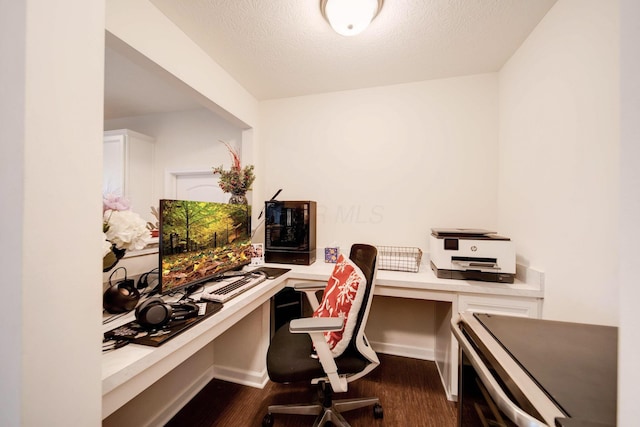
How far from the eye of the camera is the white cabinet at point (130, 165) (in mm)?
2588

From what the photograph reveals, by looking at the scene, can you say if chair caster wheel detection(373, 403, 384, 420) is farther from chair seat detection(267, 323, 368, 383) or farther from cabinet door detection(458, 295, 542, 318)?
cabinet door detection(458, 295, 542, 318)

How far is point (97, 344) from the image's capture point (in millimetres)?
624

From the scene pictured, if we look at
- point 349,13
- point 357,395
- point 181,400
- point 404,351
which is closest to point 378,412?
point 357,395

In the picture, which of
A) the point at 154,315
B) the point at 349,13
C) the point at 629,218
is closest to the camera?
the point at 629,218

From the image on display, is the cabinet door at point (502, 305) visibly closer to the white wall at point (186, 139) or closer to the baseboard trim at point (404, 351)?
the baseboard trim at point (404, 351)

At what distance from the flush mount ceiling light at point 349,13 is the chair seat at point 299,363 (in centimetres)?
179

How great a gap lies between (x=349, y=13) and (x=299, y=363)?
1.86 m

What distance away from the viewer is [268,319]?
1680mm

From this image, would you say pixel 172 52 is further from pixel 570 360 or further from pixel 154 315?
pixel 570 360

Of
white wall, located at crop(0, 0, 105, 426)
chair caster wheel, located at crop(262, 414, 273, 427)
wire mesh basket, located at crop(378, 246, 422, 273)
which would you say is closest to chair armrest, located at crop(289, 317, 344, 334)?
white wall, located at crop(0, 0, 105, 426)

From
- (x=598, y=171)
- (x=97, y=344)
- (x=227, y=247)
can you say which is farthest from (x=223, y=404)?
(x=598, y=171)

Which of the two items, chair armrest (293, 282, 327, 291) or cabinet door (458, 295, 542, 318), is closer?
cabinet door (458, 295, 542, 318)

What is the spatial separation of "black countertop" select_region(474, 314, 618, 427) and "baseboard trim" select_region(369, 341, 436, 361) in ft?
4.63

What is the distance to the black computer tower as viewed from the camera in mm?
2035
